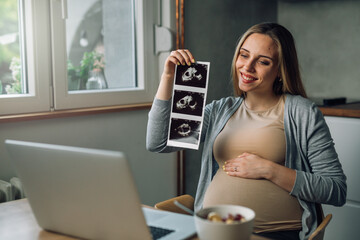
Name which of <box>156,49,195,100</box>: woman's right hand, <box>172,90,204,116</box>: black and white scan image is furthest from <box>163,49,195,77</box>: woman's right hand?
<box>172,90,204,116</box>: black and white scan image

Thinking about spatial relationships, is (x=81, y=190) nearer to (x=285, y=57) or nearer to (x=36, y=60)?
(x=285, y=57)

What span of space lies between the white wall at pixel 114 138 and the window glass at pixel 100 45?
18 cm

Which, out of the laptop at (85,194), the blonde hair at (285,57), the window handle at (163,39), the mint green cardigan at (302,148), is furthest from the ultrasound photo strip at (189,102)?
the window handle at (163,39)

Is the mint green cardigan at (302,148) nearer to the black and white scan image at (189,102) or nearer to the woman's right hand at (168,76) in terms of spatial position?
the woman's right hand at (168,76)

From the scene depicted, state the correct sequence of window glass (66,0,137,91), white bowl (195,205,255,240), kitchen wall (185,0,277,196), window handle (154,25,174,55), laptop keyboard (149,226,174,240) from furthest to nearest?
kitchen wall (185,0,277,196)
window handle (154,25,174,55)
window glass (66,0,137,91)
laptop keyboard (149,226,174,240)
white bowl (195,205,255,240)

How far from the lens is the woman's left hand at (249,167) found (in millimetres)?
1521

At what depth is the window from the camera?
6.66ft

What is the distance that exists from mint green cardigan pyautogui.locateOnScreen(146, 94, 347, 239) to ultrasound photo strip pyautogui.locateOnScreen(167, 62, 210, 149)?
143 millimetres

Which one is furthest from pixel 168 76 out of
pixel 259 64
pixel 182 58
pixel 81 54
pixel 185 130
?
pixel 81 54

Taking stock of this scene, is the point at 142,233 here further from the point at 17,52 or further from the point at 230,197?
the point at 17,52

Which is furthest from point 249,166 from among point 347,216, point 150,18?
point 150,18

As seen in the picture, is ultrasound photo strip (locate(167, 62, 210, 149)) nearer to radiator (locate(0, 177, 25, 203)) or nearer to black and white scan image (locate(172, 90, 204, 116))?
black and white scan image (locate(172, 90, 204, 116))

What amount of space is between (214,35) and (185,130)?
4.59ft

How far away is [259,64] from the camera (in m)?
1.67
